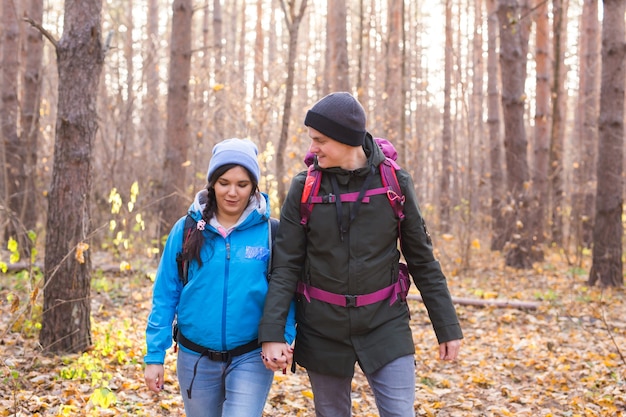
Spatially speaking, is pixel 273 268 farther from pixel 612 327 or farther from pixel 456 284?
pixel 456 284

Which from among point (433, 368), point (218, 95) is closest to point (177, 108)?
point (218, 95)

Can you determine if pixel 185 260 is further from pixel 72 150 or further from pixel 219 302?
pixel 72 150

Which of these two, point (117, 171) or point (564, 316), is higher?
point (117, 171)

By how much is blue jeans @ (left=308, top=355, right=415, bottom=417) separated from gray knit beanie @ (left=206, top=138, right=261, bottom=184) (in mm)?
1016

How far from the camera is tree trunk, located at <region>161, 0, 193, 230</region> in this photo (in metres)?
11.0

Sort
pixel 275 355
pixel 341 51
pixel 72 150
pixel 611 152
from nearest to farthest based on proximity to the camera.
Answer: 1. pixel 275 355
2. pixel 72 150
3. pixel 611 152
4. pixel 341 51

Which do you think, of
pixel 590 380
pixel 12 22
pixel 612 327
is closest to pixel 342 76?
pixel 12 22

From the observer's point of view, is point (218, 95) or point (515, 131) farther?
point (218, 95)

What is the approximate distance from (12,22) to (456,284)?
8.69 metres

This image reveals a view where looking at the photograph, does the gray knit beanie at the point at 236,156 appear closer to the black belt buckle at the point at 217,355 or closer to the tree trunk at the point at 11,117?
the black belt buckle at the point at 217,355

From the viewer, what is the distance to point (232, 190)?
2928 millimetres

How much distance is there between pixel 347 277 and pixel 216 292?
586 mm

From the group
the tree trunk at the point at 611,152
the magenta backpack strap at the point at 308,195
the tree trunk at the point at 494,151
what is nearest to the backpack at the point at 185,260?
the magenta backpack strap at the point at 308,195

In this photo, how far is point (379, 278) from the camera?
116 inches
